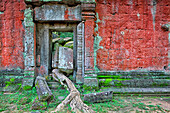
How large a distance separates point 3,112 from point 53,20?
3154mm

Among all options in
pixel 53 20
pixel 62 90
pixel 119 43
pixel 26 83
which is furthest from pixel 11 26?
pixel 119 43

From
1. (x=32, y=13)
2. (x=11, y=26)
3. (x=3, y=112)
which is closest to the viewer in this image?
(x=3, y=112)

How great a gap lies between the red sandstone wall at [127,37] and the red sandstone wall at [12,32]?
3.02 meters

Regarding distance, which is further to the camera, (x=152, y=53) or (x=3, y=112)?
(x=152, y=53)

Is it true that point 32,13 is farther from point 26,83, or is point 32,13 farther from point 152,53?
point 152,53

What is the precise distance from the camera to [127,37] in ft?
14.5

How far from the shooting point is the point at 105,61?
4371mm

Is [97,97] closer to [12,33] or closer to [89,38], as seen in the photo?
[89,38]

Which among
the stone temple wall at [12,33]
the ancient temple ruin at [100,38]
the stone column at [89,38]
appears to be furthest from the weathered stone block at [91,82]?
the stone temple wall at [12,33]

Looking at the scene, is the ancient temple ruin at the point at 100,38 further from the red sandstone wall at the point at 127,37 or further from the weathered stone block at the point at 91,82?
the weathered stone block at the point at 91,82

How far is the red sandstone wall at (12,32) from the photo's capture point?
14.2 feet

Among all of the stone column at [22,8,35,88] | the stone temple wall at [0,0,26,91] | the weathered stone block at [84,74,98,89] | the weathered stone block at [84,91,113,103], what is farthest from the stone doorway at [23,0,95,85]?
the weathered stone block at [84,91,113,103]

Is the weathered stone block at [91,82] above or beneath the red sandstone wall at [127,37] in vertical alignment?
beneath

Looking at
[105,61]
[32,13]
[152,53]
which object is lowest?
[105,61]
